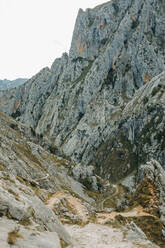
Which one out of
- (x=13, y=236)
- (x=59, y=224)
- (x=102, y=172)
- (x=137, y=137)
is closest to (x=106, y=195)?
(x=102, y=172)

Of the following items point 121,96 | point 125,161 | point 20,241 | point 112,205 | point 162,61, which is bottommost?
point 112,205

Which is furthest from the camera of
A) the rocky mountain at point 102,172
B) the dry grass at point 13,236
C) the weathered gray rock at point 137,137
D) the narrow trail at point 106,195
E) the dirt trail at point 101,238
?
the weathered gray rock at point 137,137

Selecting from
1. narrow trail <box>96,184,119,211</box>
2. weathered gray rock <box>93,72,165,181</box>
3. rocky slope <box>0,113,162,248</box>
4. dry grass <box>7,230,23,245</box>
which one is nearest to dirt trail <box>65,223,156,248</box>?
rocky slope <box>0,113,162,248</box>

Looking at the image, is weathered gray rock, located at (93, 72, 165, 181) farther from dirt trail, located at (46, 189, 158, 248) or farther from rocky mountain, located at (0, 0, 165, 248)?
dirt trail, located at (46, 189, 158, 248)

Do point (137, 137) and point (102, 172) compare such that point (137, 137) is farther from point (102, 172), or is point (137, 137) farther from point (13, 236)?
point (13, 236)

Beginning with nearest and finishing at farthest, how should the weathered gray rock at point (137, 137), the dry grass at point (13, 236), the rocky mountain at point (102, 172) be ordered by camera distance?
the dry grass at point (13, 236) → the rocky mountain at point (102, 172) → the weathered gray rock at point (137, 137)

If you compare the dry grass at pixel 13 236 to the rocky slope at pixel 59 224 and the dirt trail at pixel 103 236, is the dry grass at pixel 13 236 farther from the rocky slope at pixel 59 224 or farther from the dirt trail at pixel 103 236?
the dirt trail at pixel 103 236

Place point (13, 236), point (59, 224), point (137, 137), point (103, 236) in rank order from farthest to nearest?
1. point (137, 137)
2. point (103, 236)
3. point (59, 224)
4. point (13, 236)

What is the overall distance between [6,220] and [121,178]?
129933 millimetres

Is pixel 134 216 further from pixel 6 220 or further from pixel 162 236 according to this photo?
pixel 6 220

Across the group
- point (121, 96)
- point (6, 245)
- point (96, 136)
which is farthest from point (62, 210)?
point (121, 96)

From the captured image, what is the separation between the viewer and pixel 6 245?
32.2 feet

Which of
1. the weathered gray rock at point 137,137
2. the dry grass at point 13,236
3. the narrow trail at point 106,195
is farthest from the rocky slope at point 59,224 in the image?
the weathered gray rock at point 137,137

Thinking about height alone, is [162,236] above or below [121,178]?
above
